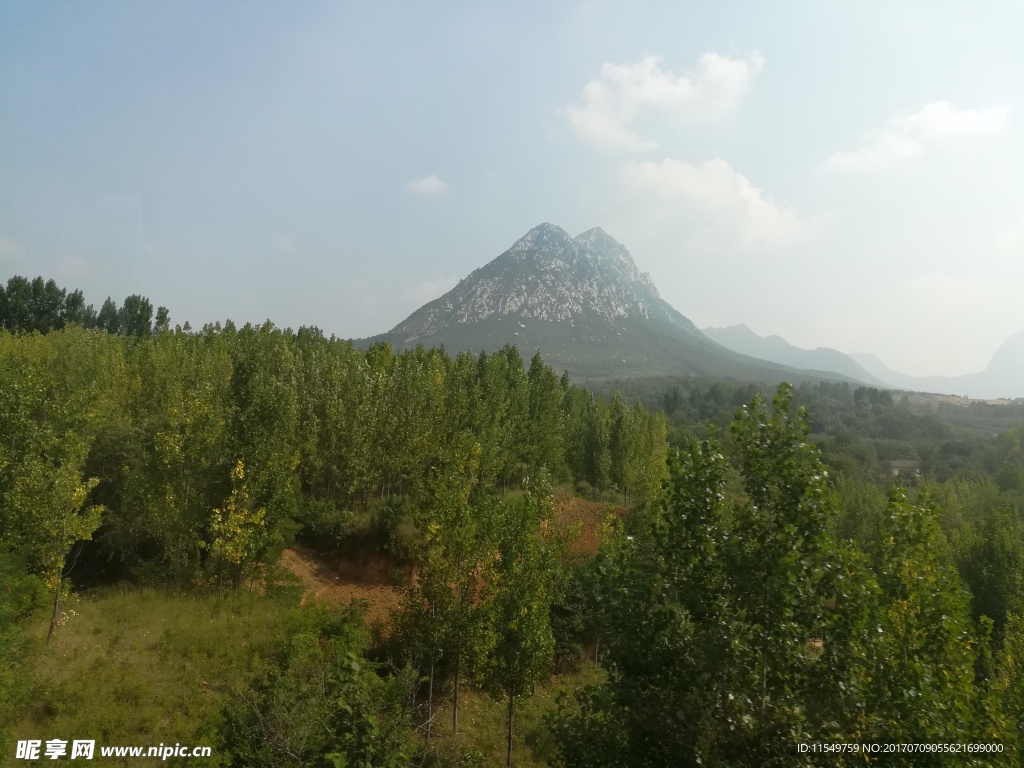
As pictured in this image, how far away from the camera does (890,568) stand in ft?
23.8

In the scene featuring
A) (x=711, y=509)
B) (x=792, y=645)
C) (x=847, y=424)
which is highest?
(x=711, y=509)

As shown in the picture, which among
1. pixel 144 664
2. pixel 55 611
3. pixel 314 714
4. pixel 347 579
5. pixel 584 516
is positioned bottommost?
pixel 347 579

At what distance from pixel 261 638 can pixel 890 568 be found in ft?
50.8

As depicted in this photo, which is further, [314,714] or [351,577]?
[351,577]

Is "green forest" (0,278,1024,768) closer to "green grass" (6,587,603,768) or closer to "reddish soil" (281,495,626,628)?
"green grass" (6,587,603,768)

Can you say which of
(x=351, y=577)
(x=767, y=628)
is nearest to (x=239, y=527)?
(x=351, y=577)

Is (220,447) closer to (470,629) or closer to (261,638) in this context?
(261,638)

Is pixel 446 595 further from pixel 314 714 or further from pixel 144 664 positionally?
pixel 144 664

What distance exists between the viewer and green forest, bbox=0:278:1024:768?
6004mm

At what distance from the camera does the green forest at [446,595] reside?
6.00 m

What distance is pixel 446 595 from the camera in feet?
50.3

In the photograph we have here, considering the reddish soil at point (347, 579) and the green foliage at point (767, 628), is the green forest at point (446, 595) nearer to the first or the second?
the green foliage at point (767, 628)

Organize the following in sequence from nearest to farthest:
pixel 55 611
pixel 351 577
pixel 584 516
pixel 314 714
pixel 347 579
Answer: pixel 314 714 < pixel 55 611 < pixel 347 579 < pixel 351 577 < pixel 584 516

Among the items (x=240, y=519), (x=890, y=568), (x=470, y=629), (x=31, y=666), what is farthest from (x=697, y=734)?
(x=240, y=519)
